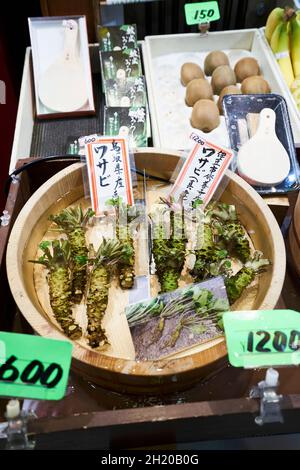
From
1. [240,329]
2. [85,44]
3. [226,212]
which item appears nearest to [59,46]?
[85,44]

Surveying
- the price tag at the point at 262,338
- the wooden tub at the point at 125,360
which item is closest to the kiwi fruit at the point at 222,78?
the wooden tub at the point at 125,360

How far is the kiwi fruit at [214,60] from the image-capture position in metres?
2.45

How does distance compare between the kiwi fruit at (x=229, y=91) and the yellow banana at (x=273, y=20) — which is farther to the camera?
the yellow banana at (x=273, y=20)

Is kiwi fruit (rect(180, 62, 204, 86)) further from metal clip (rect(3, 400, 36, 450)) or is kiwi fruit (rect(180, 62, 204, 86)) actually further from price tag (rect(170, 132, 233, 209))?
metal clip (rect(3, 400, 36, 450))

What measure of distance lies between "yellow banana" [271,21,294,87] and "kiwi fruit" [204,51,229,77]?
28 cm

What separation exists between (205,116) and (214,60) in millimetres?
481

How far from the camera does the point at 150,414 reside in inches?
38.0

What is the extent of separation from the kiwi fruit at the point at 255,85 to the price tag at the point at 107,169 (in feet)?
3.58

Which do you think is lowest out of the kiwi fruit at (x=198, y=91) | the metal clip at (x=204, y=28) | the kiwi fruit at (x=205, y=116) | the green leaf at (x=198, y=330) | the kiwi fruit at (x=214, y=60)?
the green leaf at (x=198, y=330)

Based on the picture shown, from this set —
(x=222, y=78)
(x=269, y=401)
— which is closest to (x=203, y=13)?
(x=222, y=78)

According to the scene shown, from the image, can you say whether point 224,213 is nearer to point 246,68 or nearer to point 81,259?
point 81,259

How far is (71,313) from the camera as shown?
4.16 feet

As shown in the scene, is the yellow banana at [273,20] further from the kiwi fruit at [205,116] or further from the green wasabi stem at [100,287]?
the green wasabi stem at [100,287]
